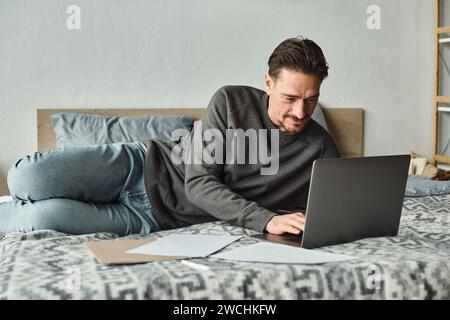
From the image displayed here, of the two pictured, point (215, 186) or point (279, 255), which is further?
point (215, 186)

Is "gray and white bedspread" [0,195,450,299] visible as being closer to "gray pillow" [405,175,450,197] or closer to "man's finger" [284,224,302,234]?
"man's finger" [284,224,302,234]

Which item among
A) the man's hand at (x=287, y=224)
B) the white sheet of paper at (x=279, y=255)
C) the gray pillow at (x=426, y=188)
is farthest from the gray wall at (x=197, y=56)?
the white sheet of paper at (x=279, y=255)

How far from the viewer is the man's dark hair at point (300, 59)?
1.88m

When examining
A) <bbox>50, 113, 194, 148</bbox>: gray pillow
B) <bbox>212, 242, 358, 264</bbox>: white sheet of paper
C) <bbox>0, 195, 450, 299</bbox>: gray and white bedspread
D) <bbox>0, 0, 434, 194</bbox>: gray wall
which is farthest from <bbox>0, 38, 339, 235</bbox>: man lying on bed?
<bbox>0, 0, 434, 194</bbox>: gray wall

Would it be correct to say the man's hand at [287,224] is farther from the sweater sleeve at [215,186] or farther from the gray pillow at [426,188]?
the gray pillow at [426,188]

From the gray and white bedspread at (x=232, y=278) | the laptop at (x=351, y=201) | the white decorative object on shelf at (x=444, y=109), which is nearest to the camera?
the gray and white bedspread at (x=232, y=278)

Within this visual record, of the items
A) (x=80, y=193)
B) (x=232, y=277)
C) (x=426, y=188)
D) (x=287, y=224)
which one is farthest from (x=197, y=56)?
(x=232, y=277)

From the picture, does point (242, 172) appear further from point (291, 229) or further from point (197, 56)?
point (197, 56)

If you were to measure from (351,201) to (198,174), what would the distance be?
54cm

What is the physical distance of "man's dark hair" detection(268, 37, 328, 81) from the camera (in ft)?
6.18

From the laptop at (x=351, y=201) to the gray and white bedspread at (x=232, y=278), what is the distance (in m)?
0.06

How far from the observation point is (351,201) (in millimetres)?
1562

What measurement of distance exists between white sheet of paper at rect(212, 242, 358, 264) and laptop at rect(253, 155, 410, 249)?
6 centimetres
